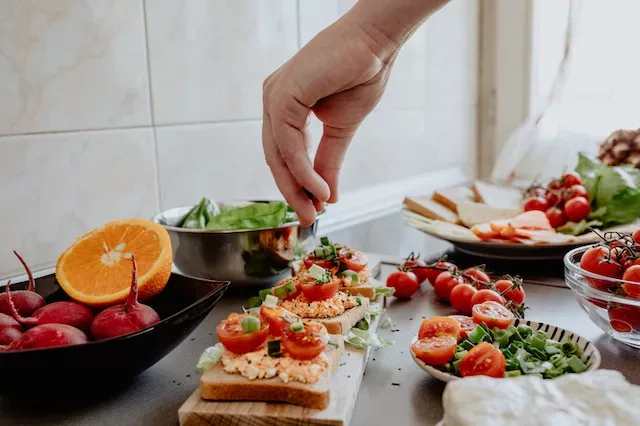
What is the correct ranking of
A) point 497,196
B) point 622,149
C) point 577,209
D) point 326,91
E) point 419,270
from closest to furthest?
point 326,91 < point 419,270 < point 577,209 < point 497,196 < point 622,149

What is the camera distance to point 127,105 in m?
1.32

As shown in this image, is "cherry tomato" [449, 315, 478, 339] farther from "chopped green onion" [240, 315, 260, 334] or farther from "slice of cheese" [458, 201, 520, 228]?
"slice of cheese" [458, 201, 520, 228]

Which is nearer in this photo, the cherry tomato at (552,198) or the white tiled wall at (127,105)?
the white tiled wall at (127,105)

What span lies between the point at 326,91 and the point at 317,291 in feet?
0.95

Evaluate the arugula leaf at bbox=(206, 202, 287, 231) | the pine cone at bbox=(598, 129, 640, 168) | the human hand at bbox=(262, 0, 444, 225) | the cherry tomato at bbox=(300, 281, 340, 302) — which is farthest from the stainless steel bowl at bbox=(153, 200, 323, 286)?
the pine cone at bbox=(598, 129, 640, 168)

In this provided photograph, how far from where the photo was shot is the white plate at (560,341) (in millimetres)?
781

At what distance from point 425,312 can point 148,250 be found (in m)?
0.49

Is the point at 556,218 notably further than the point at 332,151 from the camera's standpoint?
Yes

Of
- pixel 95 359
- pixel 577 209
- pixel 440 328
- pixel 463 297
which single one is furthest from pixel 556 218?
pixel 95 359

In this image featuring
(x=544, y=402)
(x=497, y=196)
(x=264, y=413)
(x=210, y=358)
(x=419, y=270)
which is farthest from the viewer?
(x=497, y=196)

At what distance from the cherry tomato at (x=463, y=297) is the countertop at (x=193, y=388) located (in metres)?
0.10

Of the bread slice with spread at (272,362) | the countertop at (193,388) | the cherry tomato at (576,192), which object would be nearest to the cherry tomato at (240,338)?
the bread slice with spread at (272,362)

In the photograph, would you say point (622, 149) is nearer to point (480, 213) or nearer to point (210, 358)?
point (480, 213)

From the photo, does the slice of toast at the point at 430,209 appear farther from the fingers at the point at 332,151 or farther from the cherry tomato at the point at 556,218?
the fingers at the point at 332,151
